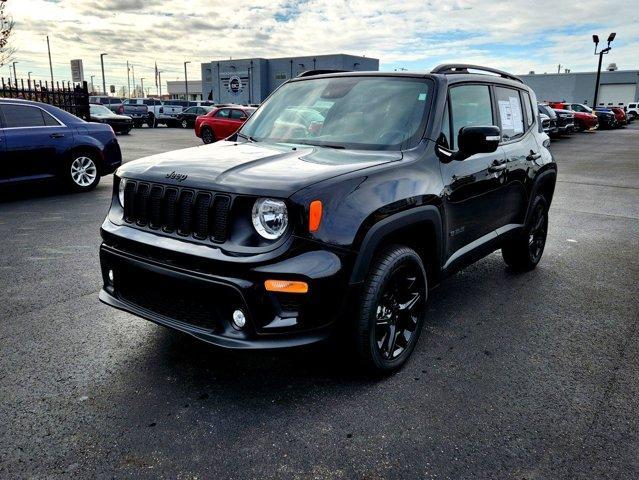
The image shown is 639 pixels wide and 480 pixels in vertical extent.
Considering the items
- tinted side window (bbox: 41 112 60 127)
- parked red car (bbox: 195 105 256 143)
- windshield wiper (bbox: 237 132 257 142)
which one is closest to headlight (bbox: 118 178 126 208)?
windshield wiper (bbox: 237 132 257 142)

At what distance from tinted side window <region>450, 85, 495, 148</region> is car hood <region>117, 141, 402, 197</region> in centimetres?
75

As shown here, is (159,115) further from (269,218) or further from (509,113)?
(269,218)

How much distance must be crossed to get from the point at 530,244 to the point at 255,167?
342 cm

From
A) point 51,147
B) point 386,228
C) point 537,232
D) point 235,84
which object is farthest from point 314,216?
point 235,84

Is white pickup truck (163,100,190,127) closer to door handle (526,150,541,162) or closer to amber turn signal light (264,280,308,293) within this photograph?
door handle (526,150,541,162)

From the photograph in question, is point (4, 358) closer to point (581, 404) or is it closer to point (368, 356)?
point (368, 356)

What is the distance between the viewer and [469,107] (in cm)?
404

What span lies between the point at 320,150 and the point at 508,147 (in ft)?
6.13

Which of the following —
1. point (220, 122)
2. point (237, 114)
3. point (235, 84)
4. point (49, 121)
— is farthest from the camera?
point (235, 84)

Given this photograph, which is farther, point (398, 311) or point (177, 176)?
point (398, 311)

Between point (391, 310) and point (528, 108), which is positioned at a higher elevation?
point (528, 108)

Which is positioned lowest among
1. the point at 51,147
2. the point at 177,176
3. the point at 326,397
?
the point at 326,397

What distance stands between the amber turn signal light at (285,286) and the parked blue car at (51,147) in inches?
295

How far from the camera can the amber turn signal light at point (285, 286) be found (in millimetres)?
2588
